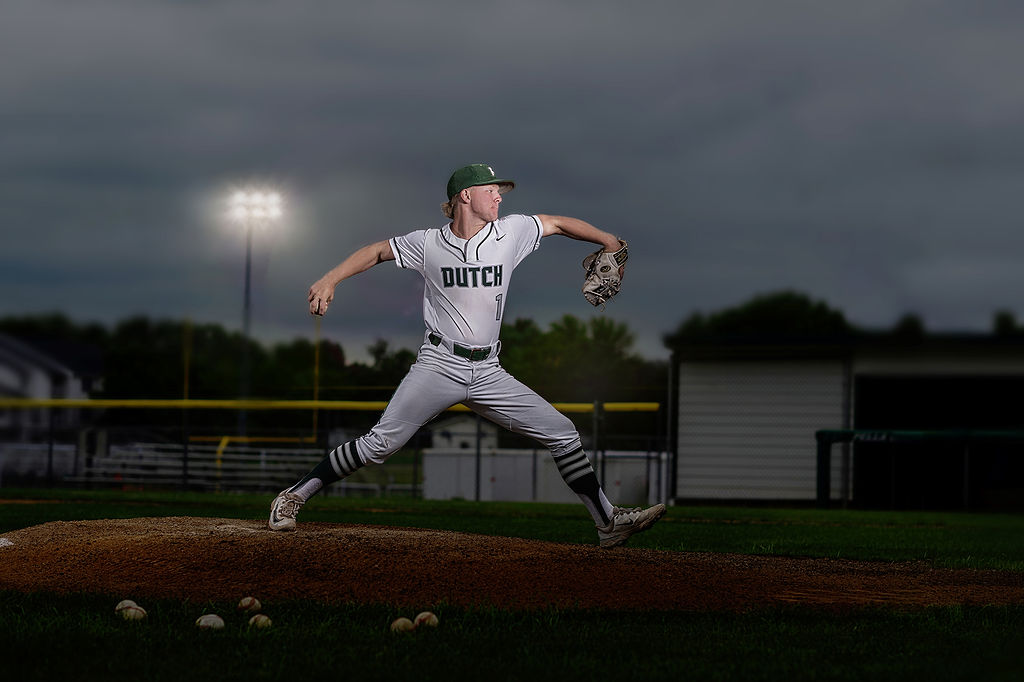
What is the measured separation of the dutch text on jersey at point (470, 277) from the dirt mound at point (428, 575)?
1390 millimetres

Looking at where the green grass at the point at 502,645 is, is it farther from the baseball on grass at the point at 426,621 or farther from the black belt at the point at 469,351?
the black belt at the point at 469,351

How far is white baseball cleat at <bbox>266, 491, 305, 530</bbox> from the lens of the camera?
243 inches

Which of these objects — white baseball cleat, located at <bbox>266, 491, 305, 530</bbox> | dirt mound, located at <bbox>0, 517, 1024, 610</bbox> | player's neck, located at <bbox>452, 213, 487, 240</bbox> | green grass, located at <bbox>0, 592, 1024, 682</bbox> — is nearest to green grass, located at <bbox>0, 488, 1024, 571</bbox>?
dirt mound, located at <bbox>0, 517, 1024, 610</bbox>

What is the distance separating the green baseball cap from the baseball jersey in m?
0.21

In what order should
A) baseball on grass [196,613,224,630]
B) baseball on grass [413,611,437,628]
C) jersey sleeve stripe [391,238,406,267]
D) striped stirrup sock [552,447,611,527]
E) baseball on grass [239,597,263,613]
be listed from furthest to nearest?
jersey sleeve stripe [391,238,406,267] → striped stirrup sock [552,447,611,527] → baseball on grass [239,597,263,613] → baseball on grass [413,611,437,628] → baseball on grass [196,613,224,630]

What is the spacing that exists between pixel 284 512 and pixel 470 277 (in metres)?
1.65

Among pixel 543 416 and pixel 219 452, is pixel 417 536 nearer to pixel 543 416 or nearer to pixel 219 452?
pixel 543 416

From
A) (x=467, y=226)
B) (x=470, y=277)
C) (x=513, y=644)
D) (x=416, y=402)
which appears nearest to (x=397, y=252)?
(x=467, y=226)

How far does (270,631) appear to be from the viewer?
4035 millimetres

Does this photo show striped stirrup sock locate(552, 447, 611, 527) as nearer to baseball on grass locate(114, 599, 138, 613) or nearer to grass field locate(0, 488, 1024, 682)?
grass field locate(0, 488, 1024, 682)

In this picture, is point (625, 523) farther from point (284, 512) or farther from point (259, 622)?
point (259, 622)

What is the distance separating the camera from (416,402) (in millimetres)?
5961

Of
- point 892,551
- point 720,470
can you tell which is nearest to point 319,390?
point 720,470

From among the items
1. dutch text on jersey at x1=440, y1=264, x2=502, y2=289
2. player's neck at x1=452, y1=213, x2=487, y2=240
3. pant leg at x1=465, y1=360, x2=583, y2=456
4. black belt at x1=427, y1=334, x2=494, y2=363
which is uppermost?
player's neck at x1=452, y1=213, x2=487, y2=240
